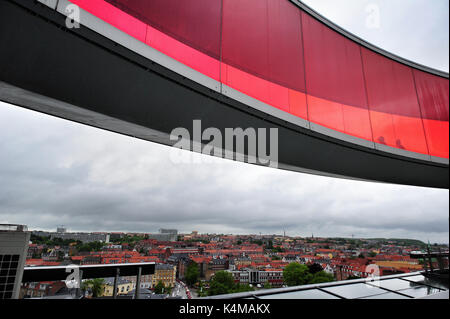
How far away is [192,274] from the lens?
90.0 inches

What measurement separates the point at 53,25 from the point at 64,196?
129cm

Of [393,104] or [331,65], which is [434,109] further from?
[331,65]

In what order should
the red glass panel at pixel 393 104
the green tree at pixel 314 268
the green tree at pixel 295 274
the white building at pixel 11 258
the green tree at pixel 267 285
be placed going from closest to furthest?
1. the white building at pixel 11 258
2. the green tree at pixel 267 285
3. the green tree at pixel 295 274
4. the green tree at pixel 314 268
5. the red glass panel at pixel 393 104

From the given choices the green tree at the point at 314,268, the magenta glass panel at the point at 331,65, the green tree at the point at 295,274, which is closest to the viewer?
the green tree at the point at 295,274

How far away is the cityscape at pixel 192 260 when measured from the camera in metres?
1.85

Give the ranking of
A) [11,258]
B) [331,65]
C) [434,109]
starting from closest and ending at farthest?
1. [11,258]
2. [331,65]
3. [434,109]

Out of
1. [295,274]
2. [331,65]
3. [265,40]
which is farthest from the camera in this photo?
[331,65]

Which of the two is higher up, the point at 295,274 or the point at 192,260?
the point at 192,260

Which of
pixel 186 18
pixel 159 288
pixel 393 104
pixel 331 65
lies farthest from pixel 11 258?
pixel 393 104

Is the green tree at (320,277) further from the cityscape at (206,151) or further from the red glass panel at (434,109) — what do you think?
the red glass panel at (434,109)

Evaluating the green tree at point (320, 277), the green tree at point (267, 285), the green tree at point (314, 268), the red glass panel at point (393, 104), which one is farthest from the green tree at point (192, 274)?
the red glass panel at point (393, 104)

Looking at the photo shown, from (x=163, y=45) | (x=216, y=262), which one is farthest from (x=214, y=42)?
(x=216, y=262)

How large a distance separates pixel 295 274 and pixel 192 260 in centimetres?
168
